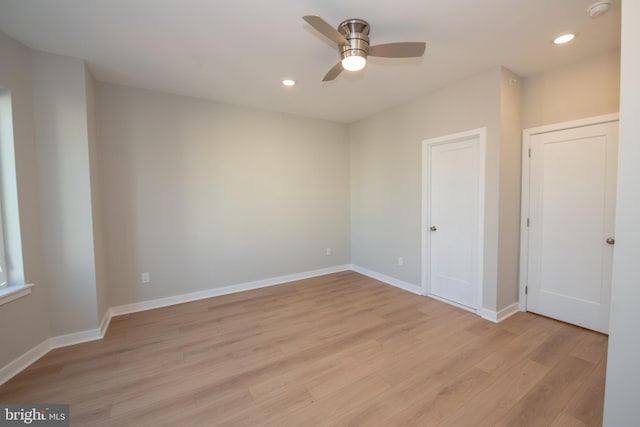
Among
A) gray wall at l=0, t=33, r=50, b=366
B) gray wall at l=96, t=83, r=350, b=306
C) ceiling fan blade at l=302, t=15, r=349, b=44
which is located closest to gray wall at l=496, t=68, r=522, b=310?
ceiling fan blade at l=302, t=15, r=349, b=44

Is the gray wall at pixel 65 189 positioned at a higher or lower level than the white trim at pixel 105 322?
higher

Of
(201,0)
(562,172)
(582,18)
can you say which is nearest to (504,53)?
(582,18)

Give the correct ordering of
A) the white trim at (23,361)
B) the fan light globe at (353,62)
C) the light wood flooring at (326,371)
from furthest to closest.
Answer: the white trim at (23,361) → the fan light globe at (353,62) → the light wood flooring at (326,371)

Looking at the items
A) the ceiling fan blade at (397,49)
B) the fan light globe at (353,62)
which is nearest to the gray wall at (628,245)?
the ceiling fan blade at (397,49)

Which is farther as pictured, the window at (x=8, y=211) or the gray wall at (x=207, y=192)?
the gray wall at (x=207, y=192)

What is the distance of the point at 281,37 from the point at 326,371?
9.04 ft

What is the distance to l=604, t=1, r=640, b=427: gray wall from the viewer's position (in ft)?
3.50

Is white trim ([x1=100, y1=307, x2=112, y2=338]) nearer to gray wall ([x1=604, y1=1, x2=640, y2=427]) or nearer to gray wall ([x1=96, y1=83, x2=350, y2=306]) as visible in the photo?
gray wall ([x1=96, y1=83, x2=350, y2=306])

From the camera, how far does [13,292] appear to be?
2.09 m

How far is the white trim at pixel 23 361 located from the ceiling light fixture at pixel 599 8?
16.7 feet

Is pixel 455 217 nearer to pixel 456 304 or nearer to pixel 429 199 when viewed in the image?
pixel 429 199

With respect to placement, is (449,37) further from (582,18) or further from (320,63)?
(320,63)

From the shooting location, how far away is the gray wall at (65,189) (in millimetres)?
2373

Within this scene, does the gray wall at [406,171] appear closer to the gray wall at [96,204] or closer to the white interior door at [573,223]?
the white interior door at [573,223]
